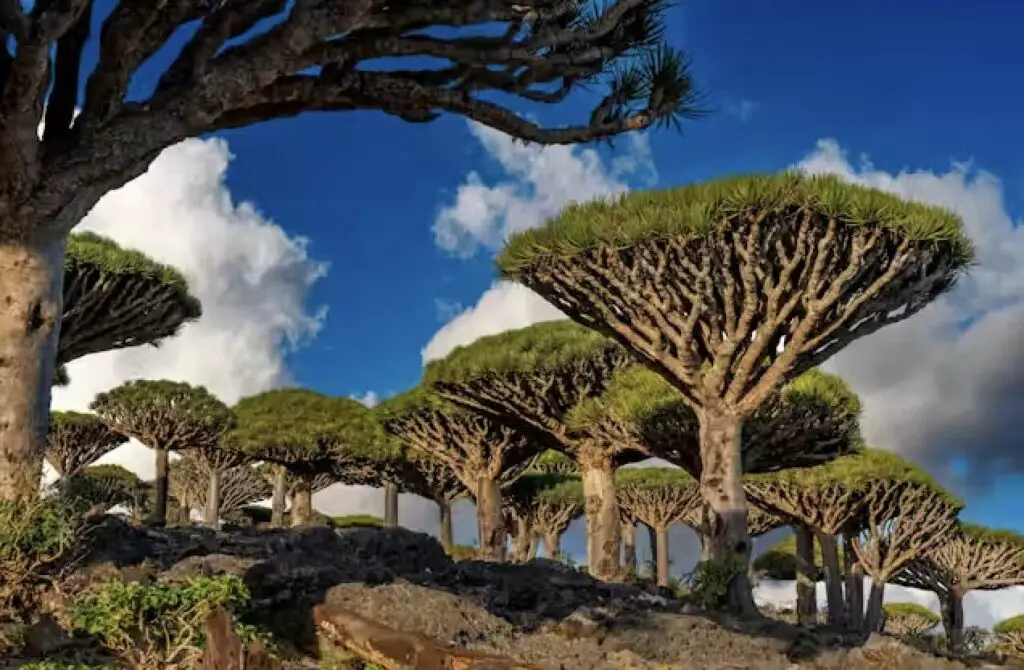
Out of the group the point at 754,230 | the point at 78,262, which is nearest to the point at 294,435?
the point at 78,262

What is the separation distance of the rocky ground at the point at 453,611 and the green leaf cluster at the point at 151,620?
1.32 m

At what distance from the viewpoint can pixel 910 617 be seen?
163 ft

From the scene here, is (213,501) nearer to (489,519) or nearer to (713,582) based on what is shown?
(489,519)

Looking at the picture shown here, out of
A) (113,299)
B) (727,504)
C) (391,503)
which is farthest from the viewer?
(391,503)

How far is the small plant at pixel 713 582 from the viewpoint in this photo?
12.5 m

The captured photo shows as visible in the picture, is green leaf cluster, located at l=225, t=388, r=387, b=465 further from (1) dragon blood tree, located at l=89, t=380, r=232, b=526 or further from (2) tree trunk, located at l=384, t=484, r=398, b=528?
(2) tree trunk, located at l=384, t=484, r=398, b=528

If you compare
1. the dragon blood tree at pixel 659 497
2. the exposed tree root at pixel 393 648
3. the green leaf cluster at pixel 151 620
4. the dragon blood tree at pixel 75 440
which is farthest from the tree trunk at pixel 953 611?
the green leaf cluster at pixel 151 620

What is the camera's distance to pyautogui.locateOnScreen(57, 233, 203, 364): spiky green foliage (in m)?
17.8

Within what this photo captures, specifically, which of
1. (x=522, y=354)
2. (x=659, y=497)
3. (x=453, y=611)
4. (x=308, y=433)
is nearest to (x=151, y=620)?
(x=453, y=611)

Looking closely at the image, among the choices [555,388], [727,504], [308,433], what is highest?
[308,433]

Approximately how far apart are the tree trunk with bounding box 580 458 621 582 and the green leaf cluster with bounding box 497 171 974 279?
8369mm

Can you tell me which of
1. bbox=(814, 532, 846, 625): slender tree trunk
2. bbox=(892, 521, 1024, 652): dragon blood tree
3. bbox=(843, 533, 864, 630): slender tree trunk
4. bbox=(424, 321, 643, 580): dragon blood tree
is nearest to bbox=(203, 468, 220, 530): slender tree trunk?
bbox=(424, 321, 643, 580): dragon blood tree

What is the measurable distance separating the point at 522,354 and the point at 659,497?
1685 centimetres

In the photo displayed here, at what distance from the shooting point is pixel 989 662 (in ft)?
38.2
